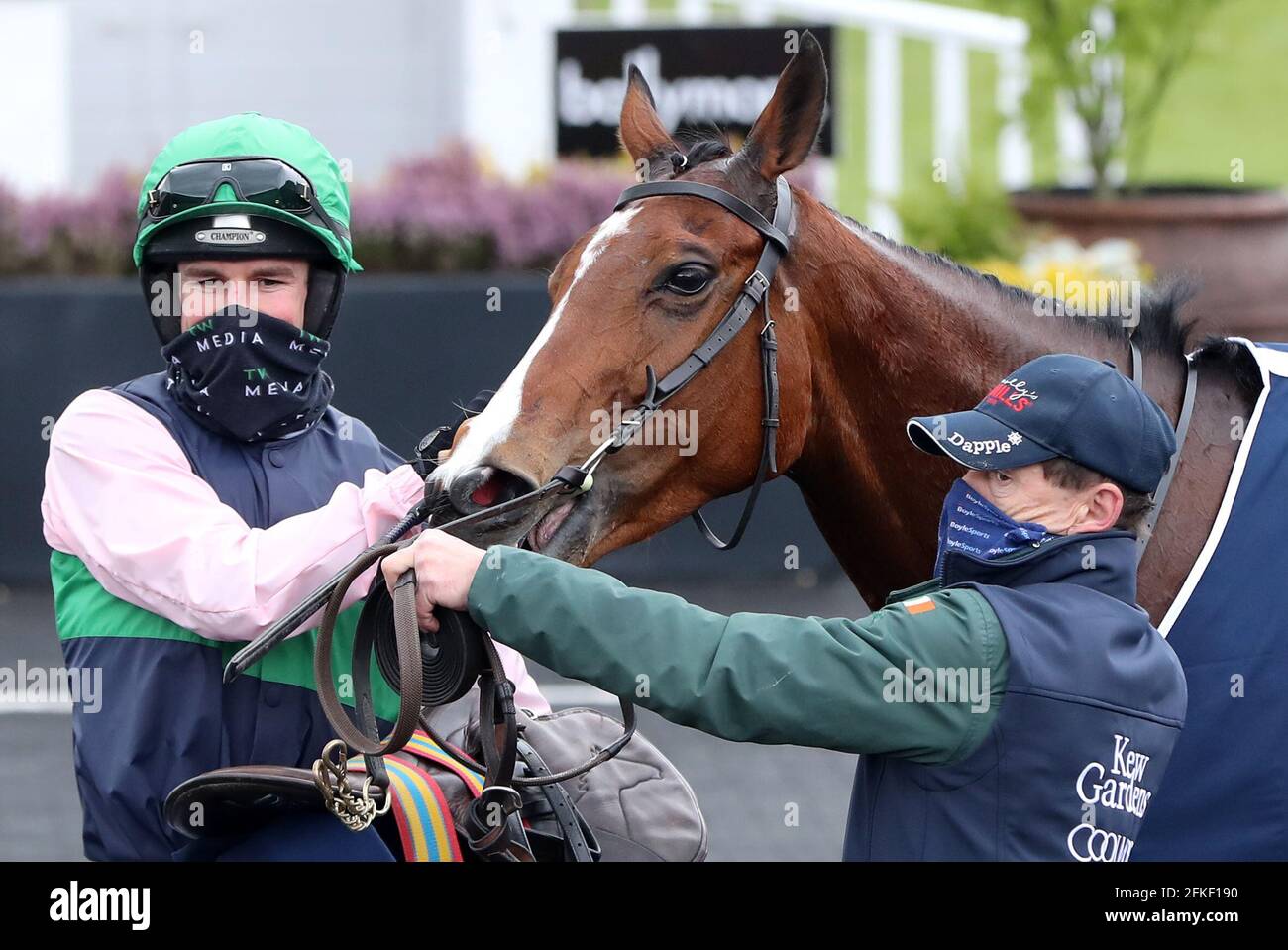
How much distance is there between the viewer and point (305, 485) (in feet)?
8.43

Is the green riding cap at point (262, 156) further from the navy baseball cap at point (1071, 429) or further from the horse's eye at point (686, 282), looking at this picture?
the navy baseball cap at point (1071, 429)

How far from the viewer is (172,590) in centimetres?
232

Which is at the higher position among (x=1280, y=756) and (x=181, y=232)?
(x=181, y=232)

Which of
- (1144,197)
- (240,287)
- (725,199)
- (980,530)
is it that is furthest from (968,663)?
(1144,197)

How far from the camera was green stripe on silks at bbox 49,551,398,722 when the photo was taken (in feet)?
7.85

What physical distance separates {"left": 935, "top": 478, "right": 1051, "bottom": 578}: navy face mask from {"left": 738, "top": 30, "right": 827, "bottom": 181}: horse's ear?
2.53ft

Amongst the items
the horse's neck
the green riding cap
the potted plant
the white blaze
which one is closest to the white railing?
the potted plant

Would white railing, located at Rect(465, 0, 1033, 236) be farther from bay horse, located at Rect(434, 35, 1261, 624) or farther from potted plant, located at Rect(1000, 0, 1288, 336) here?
bay horse, located at Rect(434, 35, 1261, 624)

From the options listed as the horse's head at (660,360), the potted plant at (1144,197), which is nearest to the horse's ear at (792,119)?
the horse's head at (660,360)

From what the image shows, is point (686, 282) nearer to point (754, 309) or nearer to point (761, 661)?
point (754, 309)

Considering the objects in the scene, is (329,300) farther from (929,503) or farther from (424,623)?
(929,503)

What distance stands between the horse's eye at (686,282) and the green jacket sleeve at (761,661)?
72 cm

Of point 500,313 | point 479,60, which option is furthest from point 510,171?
point 500,313

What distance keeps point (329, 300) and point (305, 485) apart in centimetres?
33
